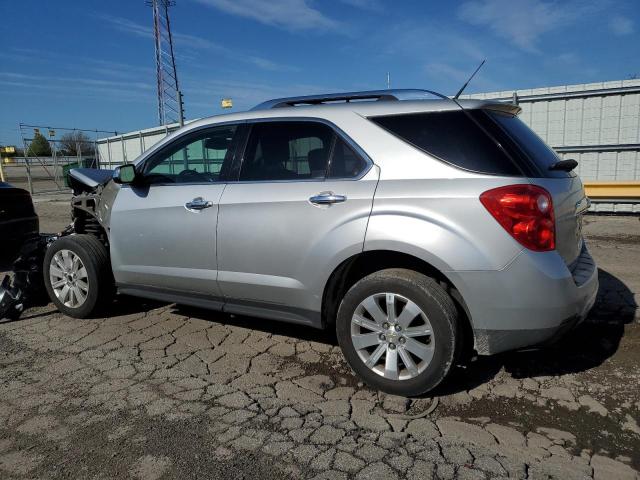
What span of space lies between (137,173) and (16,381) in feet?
5.76

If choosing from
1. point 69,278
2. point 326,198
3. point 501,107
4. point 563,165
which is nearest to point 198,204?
point 326,198

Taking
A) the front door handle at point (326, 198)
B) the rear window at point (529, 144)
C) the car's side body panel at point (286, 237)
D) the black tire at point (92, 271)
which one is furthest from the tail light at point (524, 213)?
the black tire at point (92, 271)

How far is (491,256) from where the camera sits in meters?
2.71

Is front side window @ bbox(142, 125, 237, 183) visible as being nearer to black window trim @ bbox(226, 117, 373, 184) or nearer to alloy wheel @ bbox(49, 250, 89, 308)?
black window trim @ bbox(226, 117, 373, 184)

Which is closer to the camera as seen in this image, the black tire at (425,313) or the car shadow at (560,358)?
the black tire at (425,313)

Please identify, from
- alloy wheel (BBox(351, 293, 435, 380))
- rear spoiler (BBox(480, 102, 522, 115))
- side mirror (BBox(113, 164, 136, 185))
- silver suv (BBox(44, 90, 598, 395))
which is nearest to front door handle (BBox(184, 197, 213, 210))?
silver suv (BBox(44, 90, 598, 395))

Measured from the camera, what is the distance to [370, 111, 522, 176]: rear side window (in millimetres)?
2816

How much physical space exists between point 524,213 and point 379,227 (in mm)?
798

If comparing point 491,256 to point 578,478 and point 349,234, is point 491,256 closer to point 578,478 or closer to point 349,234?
point 349,234

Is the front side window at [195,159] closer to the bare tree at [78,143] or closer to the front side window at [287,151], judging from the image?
the front side window at [287,151]

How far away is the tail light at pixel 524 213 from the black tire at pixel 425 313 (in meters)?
0.53

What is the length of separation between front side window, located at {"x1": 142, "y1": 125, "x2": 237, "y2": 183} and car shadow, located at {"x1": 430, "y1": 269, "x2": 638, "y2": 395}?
2.25 metres

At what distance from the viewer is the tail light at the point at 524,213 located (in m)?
2.68

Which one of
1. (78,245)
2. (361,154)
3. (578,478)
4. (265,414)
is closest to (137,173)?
(78,245)
